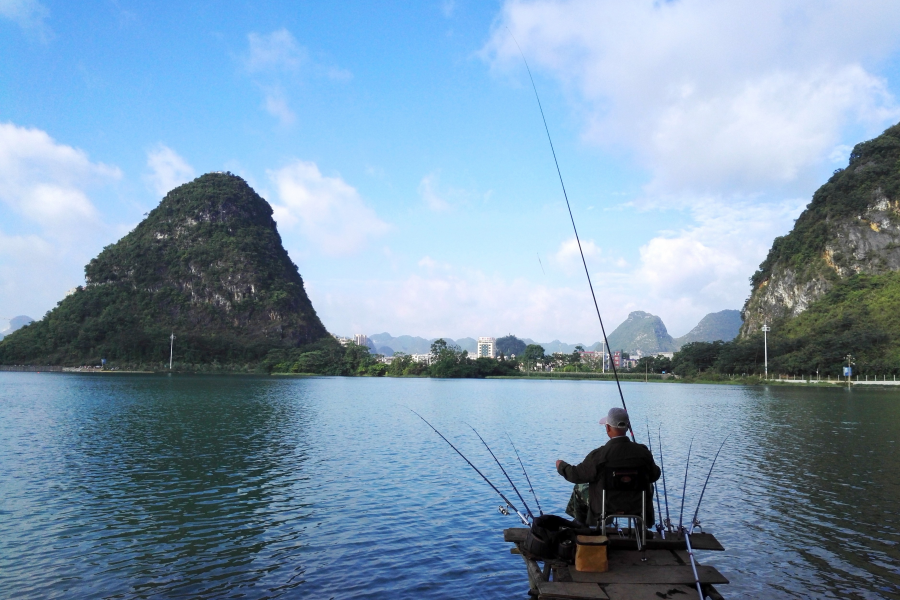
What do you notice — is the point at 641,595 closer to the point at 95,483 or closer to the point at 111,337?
the point at 95,483

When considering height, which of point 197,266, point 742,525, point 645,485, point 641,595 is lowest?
point 742,525

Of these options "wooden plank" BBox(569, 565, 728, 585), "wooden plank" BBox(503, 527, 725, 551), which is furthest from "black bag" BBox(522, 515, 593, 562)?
"wooden plank" BBox(503, 527, 725, 551)

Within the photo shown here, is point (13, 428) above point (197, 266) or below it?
below

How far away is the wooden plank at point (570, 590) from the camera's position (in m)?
5.45

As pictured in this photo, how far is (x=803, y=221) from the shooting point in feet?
481

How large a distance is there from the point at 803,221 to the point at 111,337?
17146cm

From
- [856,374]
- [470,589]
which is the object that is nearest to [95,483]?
[470,589]

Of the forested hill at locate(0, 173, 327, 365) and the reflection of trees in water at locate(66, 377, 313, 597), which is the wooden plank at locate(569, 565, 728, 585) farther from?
the forested hill at locate(0, 173, 327, 365)

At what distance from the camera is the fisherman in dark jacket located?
6.67 meters

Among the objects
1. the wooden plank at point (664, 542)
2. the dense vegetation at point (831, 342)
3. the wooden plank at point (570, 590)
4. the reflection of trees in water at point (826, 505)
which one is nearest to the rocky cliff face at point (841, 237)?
the dense vegetation at point (831, 342)

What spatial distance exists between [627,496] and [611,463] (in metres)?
0.52

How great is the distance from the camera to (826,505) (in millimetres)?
13453

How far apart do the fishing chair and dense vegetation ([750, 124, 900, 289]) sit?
469 ft

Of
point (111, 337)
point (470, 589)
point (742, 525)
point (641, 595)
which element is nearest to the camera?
point (641, 595)
